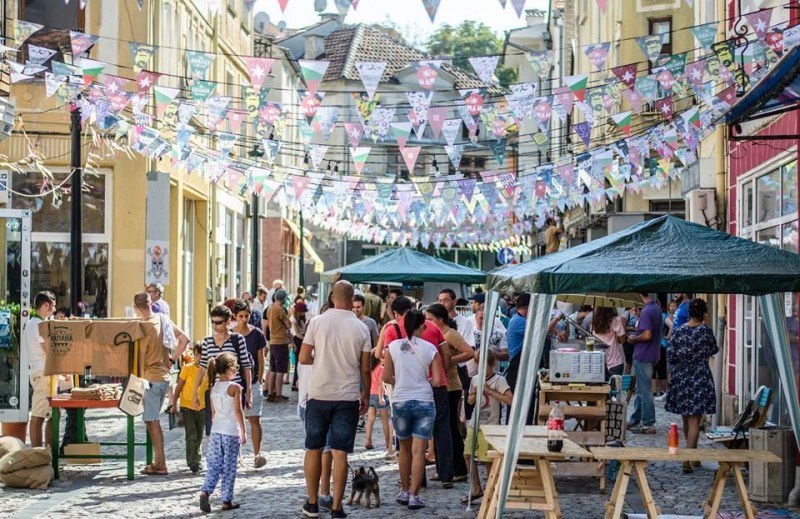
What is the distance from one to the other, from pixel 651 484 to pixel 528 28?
179 ft

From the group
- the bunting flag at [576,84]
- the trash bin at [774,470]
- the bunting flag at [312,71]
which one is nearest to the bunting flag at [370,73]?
the bunting flag at [312,71]

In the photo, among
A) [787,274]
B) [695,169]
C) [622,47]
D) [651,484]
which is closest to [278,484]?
[651,484]

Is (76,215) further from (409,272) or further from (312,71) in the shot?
(409,272)

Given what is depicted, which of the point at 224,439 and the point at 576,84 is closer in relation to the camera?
the point at 224,439

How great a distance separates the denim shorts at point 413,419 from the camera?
1206 centimetres

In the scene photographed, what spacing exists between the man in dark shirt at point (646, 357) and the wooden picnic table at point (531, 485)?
6.96 metres

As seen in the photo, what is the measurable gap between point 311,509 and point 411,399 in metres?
1.43

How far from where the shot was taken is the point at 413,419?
39.7 feet

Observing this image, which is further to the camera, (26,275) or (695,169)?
(695,169)

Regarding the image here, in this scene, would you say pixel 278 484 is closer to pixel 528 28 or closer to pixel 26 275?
pixel 26 275

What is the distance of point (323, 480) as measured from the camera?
1194cm

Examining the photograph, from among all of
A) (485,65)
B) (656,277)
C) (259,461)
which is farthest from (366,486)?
(485,65)

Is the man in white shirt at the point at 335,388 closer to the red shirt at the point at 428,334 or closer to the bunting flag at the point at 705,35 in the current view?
the red shirt at the point at 428,334

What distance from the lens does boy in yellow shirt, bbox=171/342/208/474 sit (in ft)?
45.6
